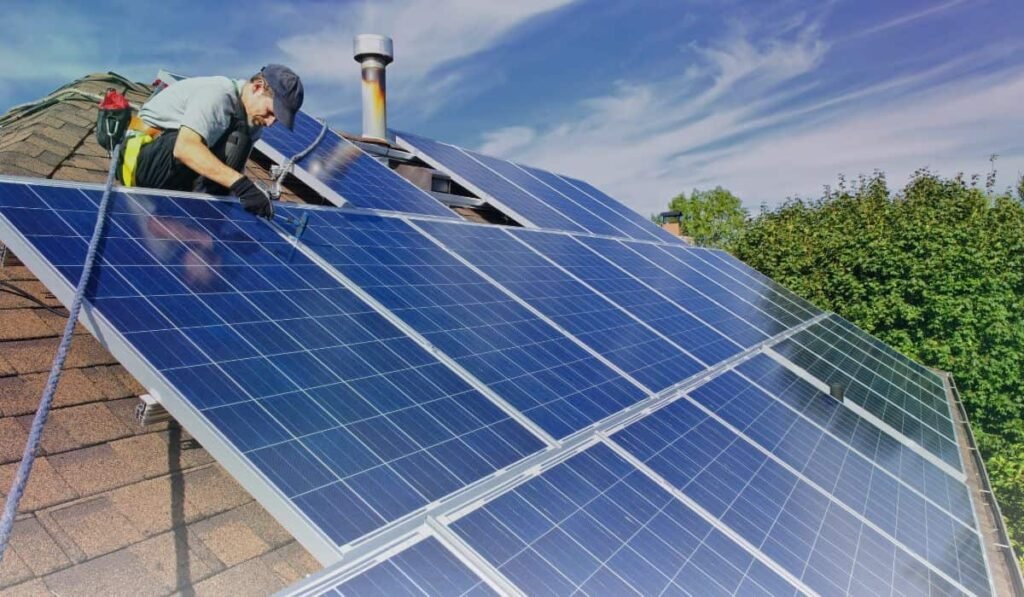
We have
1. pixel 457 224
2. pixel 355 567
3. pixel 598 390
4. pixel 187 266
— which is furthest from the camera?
pixel 457 224

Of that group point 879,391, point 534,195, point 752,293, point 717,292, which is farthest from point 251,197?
point 752,293

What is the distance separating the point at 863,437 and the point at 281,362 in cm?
601

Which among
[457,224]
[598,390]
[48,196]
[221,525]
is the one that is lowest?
[221,525]

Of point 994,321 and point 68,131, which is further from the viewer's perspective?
point 994,321

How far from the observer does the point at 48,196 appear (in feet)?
12.0

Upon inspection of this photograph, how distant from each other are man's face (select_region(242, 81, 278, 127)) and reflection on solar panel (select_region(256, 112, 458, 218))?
60.2 inches

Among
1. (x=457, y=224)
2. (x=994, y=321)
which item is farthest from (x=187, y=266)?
(x=994, y=321)

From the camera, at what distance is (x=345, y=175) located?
25.2 feet

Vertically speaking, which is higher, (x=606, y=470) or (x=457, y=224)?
(x=457, y=224)

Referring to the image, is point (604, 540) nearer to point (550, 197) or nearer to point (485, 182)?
point (485, 182)

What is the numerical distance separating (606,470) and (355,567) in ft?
5.89

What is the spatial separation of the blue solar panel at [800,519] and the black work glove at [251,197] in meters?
2.98

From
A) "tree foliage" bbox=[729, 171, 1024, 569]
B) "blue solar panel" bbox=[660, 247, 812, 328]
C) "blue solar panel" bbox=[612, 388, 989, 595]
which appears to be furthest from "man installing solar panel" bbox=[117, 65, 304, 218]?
"tree foliage" bbox=[729, 171, 1024, 569]

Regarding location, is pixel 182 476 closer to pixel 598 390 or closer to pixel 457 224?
pixel 598 390
